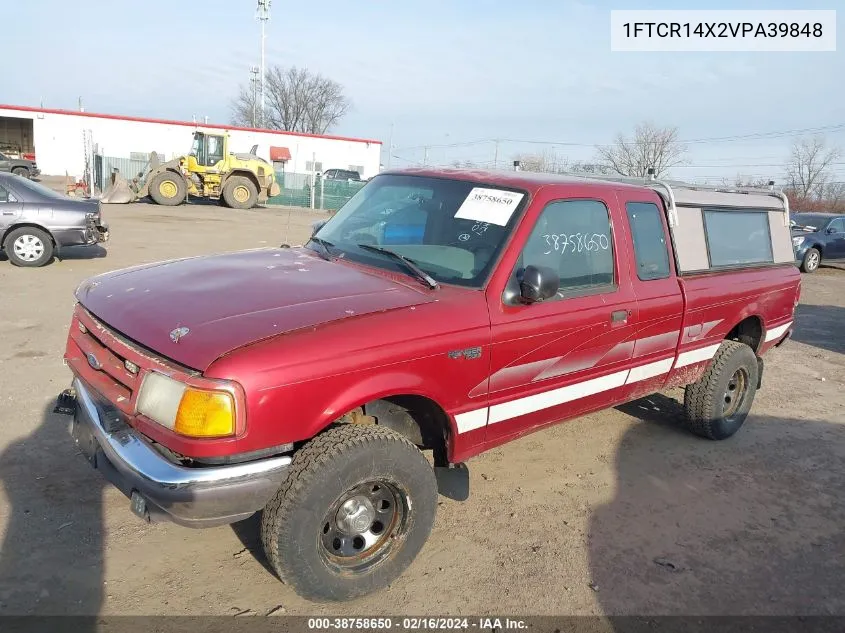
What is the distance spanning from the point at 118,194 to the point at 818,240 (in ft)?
75.2

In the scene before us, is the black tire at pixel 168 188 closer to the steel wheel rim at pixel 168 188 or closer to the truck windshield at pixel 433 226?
the steel wheel rim at pixel 168 188

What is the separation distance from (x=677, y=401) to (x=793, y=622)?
2.90 meters

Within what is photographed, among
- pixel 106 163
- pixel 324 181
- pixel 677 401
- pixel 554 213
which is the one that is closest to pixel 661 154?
pixel 324 181

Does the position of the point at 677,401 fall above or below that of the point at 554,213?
below

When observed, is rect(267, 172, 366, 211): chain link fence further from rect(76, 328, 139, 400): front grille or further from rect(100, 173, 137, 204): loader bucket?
rect(76, 328, 139, 400): front grille

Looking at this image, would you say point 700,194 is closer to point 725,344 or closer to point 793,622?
point 725,344

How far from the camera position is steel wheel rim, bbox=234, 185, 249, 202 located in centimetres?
2442

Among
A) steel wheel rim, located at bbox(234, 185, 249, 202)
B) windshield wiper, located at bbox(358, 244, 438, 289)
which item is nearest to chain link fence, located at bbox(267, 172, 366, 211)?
steel wheel rim, located at bbox(234, 185, 249, 202)

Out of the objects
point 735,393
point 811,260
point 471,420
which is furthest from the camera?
point 811,260

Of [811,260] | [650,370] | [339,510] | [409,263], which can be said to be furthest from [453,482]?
[811,260]

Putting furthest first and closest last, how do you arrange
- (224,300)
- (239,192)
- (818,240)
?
(239,192)
(818,240)
(224,300)

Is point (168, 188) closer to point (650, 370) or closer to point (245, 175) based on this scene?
point (245, 175)

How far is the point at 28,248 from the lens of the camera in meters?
9.80

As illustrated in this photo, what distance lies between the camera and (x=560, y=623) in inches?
108
